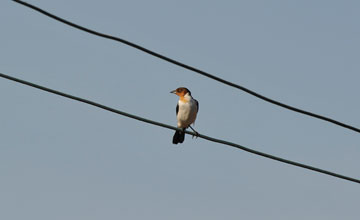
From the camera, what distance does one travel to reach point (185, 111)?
2020cm


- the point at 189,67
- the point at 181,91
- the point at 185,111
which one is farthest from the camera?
the point at 181,91

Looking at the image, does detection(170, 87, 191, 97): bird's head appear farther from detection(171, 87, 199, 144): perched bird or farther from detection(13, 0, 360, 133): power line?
detection(13, 0, 360, 133): power line

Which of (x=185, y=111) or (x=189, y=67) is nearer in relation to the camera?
(x=189, y=67)

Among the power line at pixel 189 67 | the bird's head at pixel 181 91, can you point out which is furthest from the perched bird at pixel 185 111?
the power line at pixel 189 67

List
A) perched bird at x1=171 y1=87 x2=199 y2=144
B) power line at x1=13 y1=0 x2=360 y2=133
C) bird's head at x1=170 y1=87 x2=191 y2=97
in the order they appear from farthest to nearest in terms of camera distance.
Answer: bird's head at x1=170 y1=87 x2=191 y2=97 < perched bird at x1=171 y1=87 x2=199 y2=144 < power line at x1=13 y1=0 x2=360 y2=133

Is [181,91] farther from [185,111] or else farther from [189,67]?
[189,67]

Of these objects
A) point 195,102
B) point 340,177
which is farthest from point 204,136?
point 195,102

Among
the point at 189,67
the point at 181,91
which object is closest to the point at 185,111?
the point at 181,91

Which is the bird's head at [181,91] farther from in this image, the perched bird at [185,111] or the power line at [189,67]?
the power line at [189,67]

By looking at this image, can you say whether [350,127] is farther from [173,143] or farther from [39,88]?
[173,143]

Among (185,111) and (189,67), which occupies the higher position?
(185,111)

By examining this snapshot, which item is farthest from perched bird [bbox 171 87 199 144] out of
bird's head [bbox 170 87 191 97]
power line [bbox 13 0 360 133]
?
power line [bbox 13 0 360 133]

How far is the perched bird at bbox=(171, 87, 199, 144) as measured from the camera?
20203 millimetres

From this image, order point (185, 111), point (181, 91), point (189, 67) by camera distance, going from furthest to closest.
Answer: point (181, 91), point (185, 111), point (189, 67)
